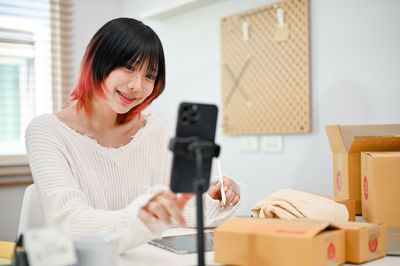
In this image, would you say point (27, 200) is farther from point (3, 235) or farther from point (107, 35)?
point (3, 235)

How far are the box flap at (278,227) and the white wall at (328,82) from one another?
1.18 metres

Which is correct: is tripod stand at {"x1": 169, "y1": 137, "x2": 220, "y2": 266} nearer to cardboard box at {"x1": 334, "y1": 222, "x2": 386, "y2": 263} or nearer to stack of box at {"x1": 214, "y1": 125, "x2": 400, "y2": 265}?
stack of box at {"x1": 214, "y1": 125, "x2": 400, "y2": 265}

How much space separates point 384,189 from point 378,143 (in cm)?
24

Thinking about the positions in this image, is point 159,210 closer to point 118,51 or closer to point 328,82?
point 118,51

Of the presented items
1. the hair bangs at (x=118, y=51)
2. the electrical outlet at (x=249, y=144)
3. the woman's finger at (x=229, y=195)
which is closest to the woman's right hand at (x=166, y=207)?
the woman's finger at (x=229, y=195)

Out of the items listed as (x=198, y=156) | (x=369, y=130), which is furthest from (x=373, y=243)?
(x=369, y=130)

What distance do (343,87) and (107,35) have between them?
123cm

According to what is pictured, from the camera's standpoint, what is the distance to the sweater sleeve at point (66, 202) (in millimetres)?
902

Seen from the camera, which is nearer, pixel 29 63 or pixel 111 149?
pixel 111 149

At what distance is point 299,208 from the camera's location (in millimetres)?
1127

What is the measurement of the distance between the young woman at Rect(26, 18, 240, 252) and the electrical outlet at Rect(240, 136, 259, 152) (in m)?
0.89

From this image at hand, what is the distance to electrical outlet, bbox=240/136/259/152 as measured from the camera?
2484mm

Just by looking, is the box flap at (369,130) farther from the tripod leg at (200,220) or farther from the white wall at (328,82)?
the tripod leg at (200,220)

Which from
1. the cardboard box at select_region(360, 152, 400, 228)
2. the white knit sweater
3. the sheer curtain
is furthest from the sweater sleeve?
the sheer curtain
